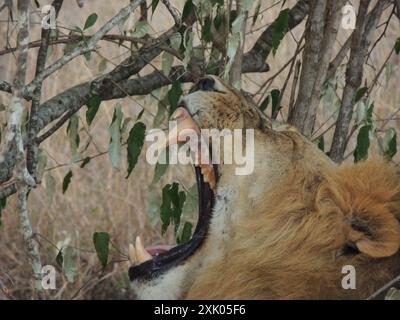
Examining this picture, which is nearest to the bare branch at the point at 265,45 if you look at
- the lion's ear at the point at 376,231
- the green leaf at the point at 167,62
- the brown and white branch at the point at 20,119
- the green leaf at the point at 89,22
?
the green leaf at the point at 167,62

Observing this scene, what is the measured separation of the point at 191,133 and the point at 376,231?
64cm

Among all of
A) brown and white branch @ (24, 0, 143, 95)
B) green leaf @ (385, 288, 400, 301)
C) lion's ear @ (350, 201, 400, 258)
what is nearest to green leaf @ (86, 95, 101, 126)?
brown and white branch @ (24, 0, 143, 95)

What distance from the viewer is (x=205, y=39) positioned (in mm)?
3674

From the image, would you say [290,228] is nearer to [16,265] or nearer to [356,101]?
[356,101]

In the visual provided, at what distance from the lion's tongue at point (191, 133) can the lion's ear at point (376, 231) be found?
1.53 feet

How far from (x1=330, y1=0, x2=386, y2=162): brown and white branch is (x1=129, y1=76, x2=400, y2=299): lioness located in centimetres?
84

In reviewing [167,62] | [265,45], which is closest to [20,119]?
[167,62]

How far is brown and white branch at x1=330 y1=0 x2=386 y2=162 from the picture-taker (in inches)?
157

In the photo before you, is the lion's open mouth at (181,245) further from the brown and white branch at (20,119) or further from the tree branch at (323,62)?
the tree branch at (323,62)

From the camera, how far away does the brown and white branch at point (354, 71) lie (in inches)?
157
